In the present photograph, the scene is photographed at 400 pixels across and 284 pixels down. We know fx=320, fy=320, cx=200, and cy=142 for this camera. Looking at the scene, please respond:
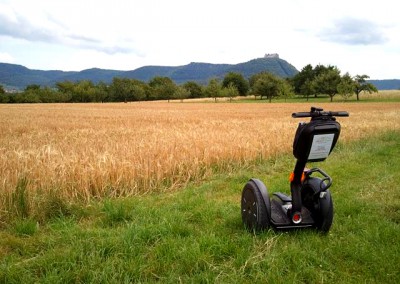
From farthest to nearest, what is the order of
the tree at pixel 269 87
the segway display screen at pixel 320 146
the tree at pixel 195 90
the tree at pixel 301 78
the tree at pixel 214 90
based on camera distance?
1. the tree at pixel 195 90
2. the tree at pixel 301 78
3. the tree at pixel 214 90
4. the tree at pixel 269 87
5. the segway display screen at pixel 320 146

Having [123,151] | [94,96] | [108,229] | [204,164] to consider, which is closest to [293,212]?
[108,229]

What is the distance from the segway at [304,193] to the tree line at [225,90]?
250 feet

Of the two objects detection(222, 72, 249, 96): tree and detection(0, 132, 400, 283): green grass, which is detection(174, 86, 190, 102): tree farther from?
detection(0, 132, 400, 283): green grass

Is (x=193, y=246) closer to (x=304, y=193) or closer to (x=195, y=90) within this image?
Answer: (x=304, y=193)

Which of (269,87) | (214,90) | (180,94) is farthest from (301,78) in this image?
(180,94)

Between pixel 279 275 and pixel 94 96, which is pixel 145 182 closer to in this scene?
pixel 279 275

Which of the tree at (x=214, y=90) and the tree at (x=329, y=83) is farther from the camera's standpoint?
the tree at (x=214, y=90)

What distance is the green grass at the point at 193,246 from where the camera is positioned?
3.39 m

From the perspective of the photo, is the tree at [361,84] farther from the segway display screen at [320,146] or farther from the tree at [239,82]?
the segway display screen at [320,146]

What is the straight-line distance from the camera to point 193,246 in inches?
152

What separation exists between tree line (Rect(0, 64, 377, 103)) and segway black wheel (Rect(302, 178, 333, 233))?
7615cm

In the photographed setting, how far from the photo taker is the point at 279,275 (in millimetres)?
3336

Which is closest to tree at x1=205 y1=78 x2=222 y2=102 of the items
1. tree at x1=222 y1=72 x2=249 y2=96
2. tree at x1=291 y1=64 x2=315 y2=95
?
tree at x1=222 y1=72 x2=249 y2=96

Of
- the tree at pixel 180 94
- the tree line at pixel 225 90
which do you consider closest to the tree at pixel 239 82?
the tree line at pixel 225 90
